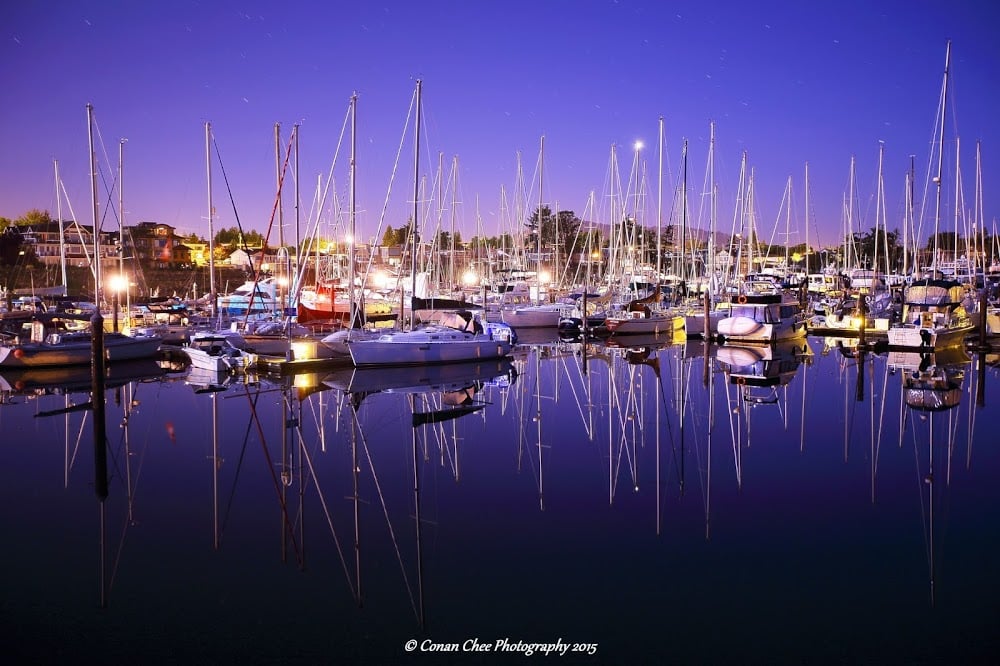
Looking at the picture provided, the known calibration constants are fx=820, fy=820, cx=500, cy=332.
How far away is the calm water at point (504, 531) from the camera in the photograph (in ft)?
23.5

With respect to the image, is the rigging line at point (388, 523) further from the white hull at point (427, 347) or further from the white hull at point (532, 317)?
the white hull at point (532, 317)

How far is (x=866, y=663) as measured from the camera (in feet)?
21.5

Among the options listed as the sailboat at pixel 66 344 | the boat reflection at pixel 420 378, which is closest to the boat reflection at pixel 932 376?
the boat reflection at pixel 420 378

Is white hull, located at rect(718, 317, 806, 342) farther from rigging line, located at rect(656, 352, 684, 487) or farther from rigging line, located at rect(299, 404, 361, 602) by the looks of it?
rigging line, located at rect(299, 404, 361, 602)

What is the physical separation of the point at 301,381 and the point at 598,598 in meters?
16.3

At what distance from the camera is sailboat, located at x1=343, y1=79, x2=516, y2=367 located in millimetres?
25438

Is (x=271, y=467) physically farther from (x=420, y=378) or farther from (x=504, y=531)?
(x=420, y=378)

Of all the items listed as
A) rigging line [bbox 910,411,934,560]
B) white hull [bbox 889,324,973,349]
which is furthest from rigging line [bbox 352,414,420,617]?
white hull [bbox 889,324,973,349]

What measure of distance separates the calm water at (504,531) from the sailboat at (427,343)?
6373 millimetres

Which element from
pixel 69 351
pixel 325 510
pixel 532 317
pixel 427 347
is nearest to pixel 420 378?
pixel 427 347

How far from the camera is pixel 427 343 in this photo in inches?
1038

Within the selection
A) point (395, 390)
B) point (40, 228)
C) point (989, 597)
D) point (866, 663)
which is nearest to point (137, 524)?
point (866, 663)

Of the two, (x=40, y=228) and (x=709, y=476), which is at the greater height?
(x=40, y=228)

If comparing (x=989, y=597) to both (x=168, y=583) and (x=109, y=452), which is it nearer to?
(x=168, y=583)
